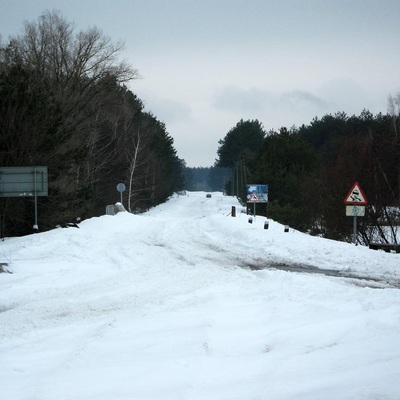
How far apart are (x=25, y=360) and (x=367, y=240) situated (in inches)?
1129

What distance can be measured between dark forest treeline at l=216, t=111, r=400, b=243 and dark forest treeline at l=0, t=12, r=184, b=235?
14.0m

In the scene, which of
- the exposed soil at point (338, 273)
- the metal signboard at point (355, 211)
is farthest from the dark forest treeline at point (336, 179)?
the exposed soil at point (338, 273)

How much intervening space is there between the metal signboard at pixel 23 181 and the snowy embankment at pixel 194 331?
663cm

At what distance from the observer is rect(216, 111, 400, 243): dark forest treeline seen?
3148 centimetres

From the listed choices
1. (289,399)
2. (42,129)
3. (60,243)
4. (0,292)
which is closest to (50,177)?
(42,129)

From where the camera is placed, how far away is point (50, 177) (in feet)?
86.6

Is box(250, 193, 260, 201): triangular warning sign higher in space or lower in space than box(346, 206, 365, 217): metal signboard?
higher

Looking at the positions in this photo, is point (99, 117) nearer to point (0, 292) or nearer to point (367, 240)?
point (367, 240)

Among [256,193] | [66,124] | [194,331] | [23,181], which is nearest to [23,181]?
[23,181]

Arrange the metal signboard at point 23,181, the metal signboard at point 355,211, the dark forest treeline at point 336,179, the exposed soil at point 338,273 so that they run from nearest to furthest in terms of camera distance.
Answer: the exposed soil at point 338,273 < the metal signboard at point 355,211 < the metal signboard at point 23,181 < the dark forest treeline at point 336,179

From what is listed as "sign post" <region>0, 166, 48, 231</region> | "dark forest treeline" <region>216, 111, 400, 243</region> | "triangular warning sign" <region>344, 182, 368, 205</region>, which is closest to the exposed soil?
"triangular warning sign" <region>344, 182, 368, 205</region>

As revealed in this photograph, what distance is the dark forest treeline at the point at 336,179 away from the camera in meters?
31.5

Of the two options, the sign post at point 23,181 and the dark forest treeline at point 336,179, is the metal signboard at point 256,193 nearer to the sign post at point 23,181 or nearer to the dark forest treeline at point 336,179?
the dark forest treeline at point 336,179

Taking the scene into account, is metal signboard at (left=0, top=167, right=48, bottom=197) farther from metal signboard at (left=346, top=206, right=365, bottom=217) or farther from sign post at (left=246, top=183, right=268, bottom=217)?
sign post at (left=246, top=183, right=268, bottom=217)
